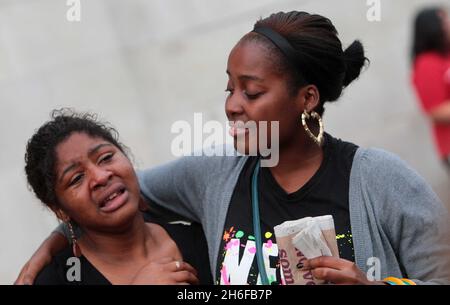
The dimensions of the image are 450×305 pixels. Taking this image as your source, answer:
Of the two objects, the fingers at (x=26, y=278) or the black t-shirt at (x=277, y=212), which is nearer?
the black t-shirt at (x=277, y=212)

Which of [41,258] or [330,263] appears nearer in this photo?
[330,263]

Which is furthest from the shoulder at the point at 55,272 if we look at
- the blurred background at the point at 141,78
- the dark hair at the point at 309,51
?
the blurred background at the point at 141,78

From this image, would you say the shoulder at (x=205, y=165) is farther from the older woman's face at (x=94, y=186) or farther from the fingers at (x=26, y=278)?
the fingers at (x=26, y=278)

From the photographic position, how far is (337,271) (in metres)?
2.16

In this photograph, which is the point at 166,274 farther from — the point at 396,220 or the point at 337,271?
the point at 396,220

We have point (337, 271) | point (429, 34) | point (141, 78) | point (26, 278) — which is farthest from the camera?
point (141, 78)

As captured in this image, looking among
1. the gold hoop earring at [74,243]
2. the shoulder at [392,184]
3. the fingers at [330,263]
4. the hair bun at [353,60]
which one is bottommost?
the fingers at [330,263]

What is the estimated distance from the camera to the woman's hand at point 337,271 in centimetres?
215

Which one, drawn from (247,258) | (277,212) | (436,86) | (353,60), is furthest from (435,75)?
(247,258)

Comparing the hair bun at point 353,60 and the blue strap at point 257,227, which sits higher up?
the hair bun at point 353,60

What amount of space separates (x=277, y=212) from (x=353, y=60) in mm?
590

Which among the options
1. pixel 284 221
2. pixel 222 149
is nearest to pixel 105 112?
pixel 222 149

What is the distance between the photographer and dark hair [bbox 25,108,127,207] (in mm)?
2580

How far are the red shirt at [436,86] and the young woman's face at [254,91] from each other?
210 cm
